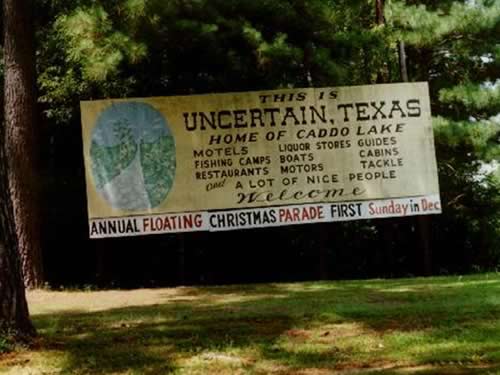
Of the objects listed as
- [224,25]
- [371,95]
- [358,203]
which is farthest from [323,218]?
[224,25]

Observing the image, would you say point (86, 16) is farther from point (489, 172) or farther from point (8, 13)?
point (489, 172)

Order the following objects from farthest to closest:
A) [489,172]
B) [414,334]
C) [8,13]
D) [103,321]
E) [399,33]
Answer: [489,172], [399,33], [8,13], [103,321], [414,334]

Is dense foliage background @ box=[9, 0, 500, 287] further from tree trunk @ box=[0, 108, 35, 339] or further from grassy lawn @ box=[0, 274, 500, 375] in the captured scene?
tree trunk @ box=[0, 108, 35, 339]

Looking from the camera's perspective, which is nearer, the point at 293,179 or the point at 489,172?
the point at 293,179

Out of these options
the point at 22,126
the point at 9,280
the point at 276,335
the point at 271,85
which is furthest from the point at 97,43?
the point at 276,335

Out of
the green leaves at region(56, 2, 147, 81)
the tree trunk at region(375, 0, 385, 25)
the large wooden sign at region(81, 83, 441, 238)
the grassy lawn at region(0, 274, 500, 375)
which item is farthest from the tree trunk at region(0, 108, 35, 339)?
the tree trunk at region(375, 0, 385, 25)

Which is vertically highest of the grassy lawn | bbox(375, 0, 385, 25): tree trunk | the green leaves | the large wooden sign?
bbox(375, 0, 385, 25): tree trunk

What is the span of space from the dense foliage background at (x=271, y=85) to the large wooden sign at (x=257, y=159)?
122 cm

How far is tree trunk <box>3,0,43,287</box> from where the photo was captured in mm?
12000

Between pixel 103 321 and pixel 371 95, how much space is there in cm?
676

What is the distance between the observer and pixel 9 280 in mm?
6043

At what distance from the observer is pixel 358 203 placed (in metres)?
12.5

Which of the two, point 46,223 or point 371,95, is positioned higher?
point 371,95

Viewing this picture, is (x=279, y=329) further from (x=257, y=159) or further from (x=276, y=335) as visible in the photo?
(x=257, y=159)
